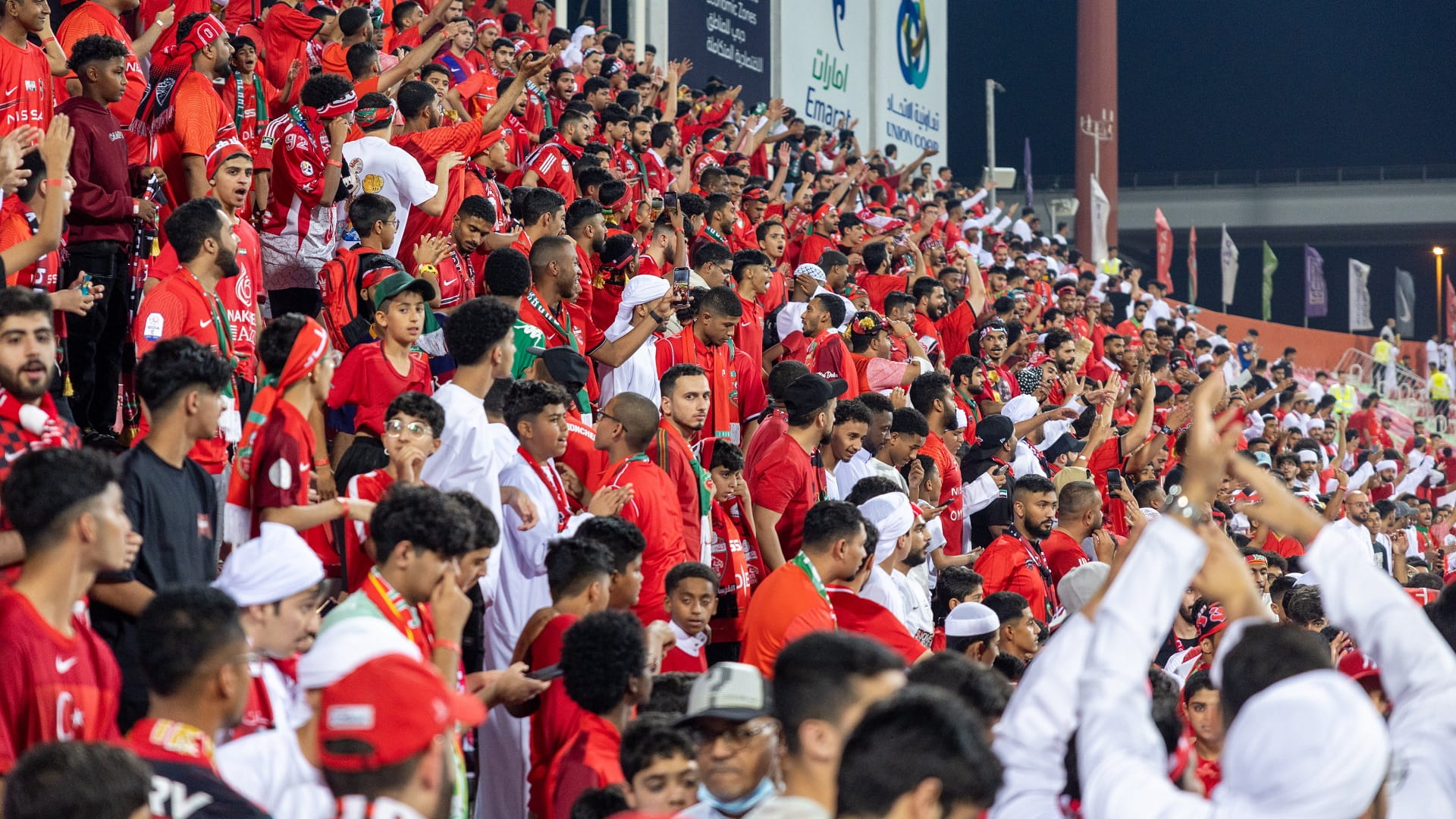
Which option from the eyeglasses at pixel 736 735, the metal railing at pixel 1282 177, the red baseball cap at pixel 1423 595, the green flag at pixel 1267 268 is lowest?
the green flag at pixel 1267 268

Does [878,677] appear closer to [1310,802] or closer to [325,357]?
[1310,802]

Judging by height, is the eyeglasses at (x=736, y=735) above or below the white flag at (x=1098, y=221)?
above

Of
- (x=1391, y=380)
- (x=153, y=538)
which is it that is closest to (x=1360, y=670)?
(x=153, y=538)

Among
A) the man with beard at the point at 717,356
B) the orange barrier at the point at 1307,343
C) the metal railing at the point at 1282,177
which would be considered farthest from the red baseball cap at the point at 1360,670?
the metal railing at the point at 1282,177

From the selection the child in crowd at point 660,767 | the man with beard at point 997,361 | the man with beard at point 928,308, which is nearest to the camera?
the child in crowd at point 660,767

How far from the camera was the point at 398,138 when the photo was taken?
812 cm

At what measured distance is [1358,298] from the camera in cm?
3253

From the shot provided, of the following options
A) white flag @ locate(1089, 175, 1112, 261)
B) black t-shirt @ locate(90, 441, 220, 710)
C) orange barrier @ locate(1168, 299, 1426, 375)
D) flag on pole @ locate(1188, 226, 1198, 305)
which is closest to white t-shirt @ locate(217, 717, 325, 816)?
black t-shirt @ locate(90, 441, 220, 710)

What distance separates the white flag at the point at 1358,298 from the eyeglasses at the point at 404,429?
100 ft

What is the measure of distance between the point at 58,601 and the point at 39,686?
0.18 metres

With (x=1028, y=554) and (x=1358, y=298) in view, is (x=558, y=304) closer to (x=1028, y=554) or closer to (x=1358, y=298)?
(x=1028, y=554)

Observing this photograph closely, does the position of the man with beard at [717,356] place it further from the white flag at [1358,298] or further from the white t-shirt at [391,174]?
the white flag at [1358,298]

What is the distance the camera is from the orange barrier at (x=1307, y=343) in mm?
30750

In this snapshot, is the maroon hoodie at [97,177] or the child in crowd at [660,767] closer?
the child in crowd at [660,767]
